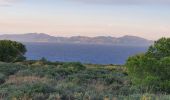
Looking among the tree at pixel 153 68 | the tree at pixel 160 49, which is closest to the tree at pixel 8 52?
the tree at pixel 160 49

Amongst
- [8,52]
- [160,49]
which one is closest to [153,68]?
[160,49]

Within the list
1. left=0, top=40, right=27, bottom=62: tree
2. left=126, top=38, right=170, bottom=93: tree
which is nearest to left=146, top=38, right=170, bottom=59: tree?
left=126, top=38, right=170, bottom=93: tree

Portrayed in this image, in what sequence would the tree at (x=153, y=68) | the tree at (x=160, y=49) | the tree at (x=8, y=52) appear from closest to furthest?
the tree at (x=153, y=68) < the tree at (x=160, y=49) < the tree at (x=8, y=52)

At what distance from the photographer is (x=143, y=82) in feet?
59.2

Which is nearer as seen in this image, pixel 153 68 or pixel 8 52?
pixel 153 68

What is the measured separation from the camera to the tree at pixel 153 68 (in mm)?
17906

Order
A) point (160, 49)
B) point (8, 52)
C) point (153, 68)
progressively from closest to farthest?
point (153, 68)
point (160, 49)
point (8, 52)

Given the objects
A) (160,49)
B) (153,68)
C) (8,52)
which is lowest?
(8,52)

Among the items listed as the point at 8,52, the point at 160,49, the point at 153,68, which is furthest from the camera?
the point at 8,52

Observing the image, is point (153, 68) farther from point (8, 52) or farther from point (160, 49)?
point (8, 52)

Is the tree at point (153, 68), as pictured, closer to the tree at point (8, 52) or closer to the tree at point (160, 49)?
the tree at point (160, 49)

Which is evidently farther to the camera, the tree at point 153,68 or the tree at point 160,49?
the tree at point 160,49

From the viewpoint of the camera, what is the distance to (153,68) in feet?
60.5

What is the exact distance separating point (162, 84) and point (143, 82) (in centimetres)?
83
